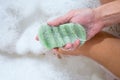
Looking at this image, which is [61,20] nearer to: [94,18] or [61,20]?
[61,20]

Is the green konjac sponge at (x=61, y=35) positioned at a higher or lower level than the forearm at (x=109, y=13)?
lower

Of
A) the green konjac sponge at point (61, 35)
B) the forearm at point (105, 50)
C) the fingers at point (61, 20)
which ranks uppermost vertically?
the fingers at point (61, 20)

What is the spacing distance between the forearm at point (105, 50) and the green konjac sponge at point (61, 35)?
68mm

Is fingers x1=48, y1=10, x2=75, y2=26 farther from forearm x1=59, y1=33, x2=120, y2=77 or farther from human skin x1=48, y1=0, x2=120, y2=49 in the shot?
forearm x1=59, y1=33, x2=120, y2=77

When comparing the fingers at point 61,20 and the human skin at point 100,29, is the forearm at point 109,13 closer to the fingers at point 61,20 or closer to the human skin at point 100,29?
the human skin at point 100,29

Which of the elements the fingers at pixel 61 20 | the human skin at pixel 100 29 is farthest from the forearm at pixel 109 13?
the fingers at pixel 61 20

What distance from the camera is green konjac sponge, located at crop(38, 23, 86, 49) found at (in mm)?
886

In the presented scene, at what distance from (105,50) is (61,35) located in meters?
0.19

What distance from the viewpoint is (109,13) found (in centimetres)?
92

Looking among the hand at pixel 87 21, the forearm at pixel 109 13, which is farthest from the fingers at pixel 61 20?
the forearm at pixel 109 13

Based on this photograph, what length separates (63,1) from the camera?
1234 mm

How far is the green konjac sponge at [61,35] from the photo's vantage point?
0.89 meters

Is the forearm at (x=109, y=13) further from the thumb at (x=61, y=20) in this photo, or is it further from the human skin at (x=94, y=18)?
the thumb at (x=61, y=20)

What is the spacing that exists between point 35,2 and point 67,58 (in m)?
0.35
